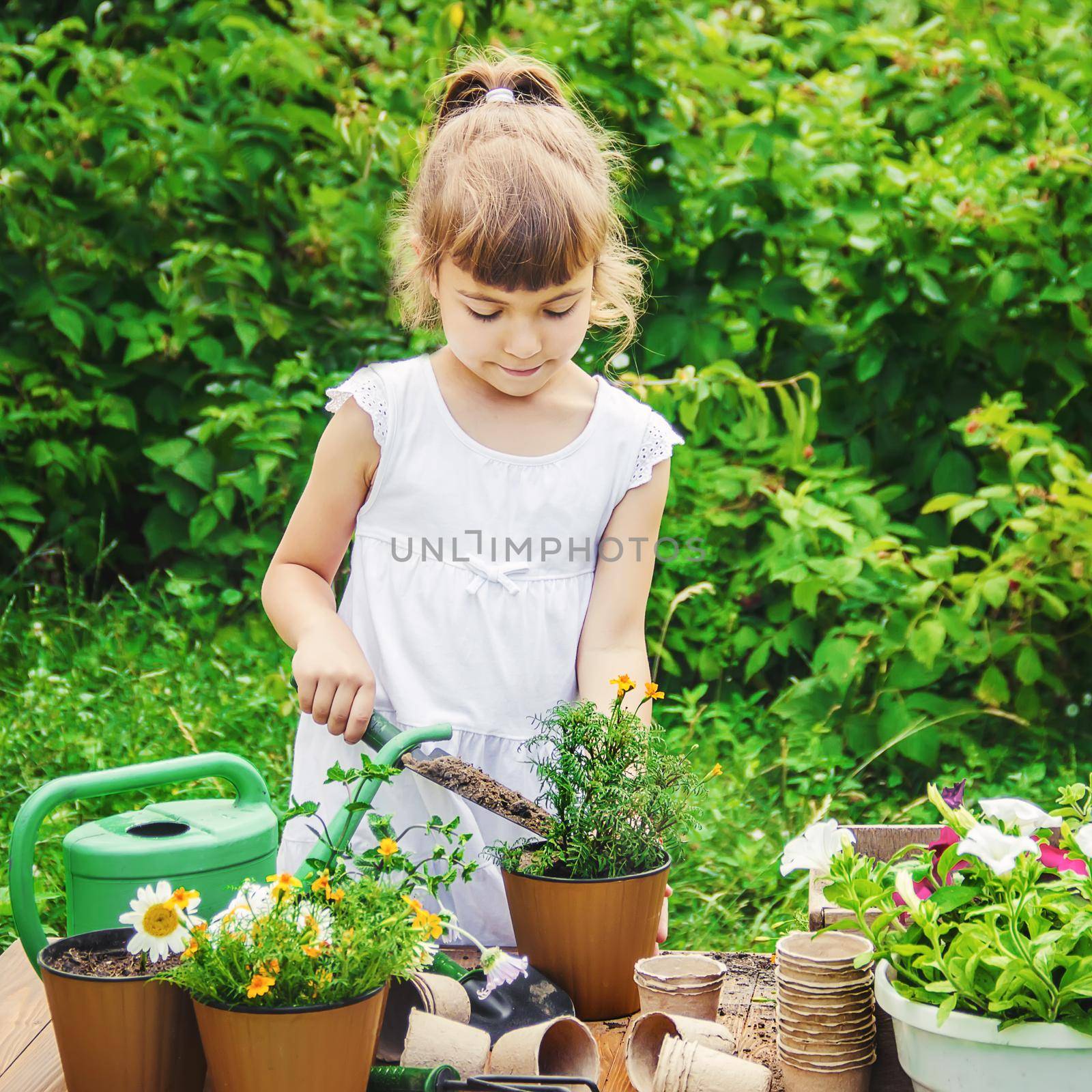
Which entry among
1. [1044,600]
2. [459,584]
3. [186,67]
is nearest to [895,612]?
[1044,600]

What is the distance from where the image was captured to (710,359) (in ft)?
9.82

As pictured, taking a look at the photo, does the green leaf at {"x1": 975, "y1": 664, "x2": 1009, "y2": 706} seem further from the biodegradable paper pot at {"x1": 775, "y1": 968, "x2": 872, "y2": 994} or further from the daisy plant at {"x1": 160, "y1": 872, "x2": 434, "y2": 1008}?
the daisy plant at {"x1": 160, "y1": 872, "x2": 434, "y2": 1008}

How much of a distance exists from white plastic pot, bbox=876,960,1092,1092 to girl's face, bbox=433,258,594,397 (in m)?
0.75

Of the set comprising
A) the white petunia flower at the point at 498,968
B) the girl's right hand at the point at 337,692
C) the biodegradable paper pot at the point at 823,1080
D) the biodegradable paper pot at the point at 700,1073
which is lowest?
the biodegradable paper pot at the point at 823,1080

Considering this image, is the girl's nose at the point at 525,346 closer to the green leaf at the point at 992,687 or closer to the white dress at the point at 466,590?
the white dress at the point at 466,590

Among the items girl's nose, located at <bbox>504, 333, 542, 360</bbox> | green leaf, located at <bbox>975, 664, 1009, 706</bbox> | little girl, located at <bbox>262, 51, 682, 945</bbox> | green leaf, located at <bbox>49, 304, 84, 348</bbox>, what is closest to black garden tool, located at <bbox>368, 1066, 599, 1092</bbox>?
little girl, located at <bbox>262, 51, 682, 945</bbox>

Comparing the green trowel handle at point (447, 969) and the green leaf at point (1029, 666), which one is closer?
the green trowel handle at point (447, 969)

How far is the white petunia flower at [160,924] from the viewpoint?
3.00 feet

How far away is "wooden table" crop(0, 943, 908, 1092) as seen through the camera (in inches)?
41.2

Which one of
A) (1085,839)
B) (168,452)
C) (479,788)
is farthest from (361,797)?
(168,452)

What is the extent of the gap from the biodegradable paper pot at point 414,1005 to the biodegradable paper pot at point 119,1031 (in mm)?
144

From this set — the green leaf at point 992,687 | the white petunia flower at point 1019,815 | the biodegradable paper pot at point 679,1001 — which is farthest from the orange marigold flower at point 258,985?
the green leaf at point 992,687

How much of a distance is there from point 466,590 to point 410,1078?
663 mm

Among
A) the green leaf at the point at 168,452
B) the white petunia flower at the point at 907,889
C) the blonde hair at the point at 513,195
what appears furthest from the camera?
the green leaf at the point at 168,452
